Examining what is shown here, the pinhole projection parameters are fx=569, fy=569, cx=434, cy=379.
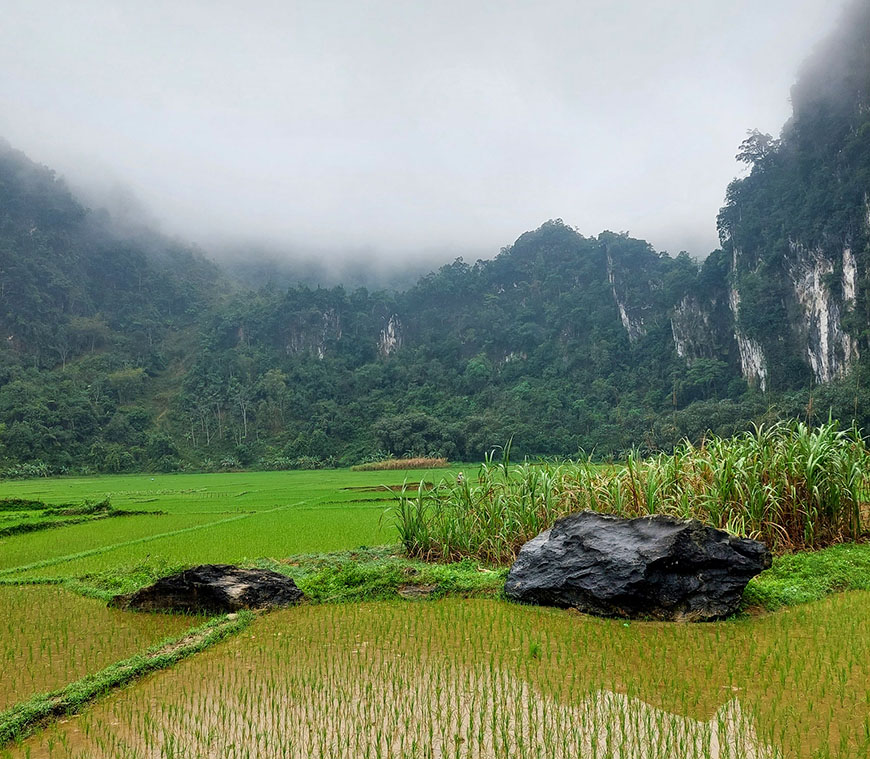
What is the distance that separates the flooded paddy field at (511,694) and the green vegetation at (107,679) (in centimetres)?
10

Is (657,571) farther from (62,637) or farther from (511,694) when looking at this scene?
(62,637)

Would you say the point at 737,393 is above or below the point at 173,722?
above

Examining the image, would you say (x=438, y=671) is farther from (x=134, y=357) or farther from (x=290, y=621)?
(x=134, y=357)

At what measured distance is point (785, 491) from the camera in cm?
563

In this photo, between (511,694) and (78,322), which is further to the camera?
(78,322)

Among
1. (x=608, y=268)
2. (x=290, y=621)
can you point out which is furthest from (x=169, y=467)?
(x=608, y=268)

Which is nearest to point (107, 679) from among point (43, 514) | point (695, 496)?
point (695, 496)

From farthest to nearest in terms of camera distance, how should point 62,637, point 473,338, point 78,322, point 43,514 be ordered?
1. point 473,338
2. point 78,322
3. point 43,514
4. point 62,637

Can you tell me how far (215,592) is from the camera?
4688 mm

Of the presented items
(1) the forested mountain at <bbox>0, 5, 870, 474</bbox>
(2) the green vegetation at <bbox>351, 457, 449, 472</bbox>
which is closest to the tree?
(1) the forested mountain at <bbox>0, 5, 870, 474</bbox>

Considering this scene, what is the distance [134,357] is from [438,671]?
218 ft

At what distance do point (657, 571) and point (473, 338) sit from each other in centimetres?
6022

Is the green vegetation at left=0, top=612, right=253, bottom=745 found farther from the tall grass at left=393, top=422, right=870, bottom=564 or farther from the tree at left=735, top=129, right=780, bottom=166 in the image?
the tree at left=735, top=129, right=780, bottom=166

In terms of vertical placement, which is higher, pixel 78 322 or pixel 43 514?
pixel 78 322
